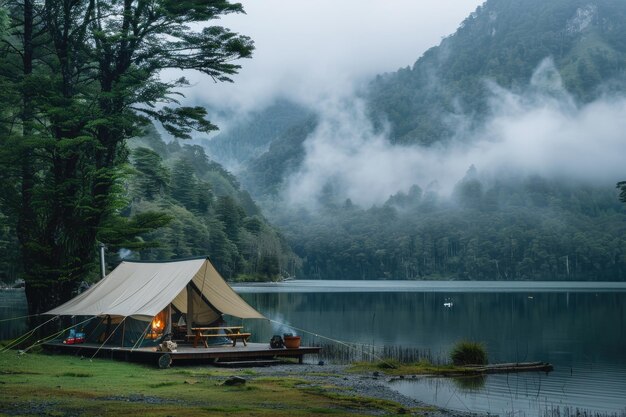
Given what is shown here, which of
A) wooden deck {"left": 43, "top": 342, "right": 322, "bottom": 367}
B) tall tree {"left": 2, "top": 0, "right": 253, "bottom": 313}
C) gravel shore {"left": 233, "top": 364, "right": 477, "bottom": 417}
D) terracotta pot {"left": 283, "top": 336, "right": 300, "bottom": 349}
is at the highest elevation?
tall tree {"left": 2, "top": 0, "right": 253, "bottom": 313}

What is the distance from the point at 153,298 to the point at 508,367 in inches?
593

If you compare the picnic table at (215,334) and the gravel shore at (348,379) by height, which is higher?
the picnic table at (215,334)

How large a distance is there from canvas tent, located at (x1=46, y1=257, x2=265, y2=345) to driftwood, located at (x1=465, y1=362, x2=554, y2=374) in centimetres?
982

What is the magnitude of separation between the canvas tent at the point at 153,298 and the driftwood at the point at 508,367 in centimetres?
982

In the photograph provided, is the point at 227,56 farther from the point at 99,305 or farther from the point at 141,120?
the point at 99,305

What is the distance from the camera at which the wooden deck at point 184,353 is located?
86.3 feet

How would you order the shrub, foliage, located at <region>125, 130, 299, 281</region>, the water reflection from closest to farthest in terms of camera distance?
the shrub, the water reflection, foliage, located at <region>125, 130, 299, 281</region>

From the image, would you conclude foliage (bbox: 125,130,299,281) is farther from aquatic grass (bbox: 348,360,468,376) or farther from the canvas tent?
aquatic grass (bbox: 348,360,468,376)

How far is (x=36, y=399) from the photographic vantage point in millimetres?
15781

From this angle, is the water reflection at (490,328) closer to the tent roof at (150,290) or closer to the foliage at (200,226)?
the tent roof at (150,290)

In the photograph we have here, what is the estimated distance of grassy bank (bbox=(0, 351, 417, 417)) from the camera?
1509cm

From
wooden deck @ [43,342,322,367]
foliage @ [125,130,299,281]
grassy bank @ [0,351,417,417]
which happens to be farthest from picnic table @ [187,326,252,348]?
foliage @ [125,130,299,281]

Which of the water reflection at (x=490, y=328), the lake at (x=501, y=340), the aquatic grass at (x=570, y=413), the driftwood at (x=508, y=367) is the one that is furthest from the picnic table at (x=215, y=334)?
the aquatic grass at (x=570, y=413)

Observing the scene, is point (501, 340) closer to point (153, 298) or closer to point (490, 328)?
point (490, 328)
